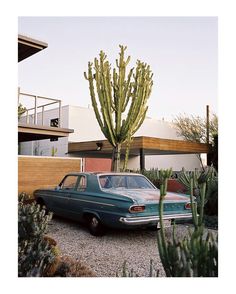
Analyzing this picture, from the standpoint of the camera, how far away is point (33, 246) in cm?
368

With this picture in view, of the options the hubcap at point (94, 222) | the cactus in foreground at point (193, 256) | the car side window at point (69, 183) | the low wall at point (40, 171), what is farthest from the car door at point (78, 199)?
the low wall at point (40, 171)

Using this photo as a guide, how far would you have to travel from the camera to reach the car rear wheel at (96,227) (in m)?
5.82

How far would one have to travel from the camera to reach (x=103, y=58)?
992 centimetres

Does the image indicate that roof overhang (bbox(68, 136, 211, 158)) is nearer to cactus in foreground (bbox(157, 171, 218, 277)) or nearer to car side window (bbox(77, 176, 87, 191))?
car side window (bbox(77, 176, 87, 191))

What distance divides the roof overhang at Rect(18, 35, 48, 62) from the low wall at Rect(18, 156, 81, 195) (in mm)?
3629

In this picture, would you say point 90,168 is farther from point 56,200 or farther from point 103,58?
point 56,200

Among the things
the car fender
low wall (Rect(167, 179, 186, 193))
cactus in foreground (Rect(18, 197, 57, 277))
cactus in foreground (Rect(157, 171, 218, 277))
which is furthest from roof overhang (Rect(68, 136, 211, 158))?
cactus in foreground (Rect(157, 171, 218, 277))

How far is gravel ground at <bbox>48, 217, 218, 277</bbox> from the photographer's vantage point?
433 cm
